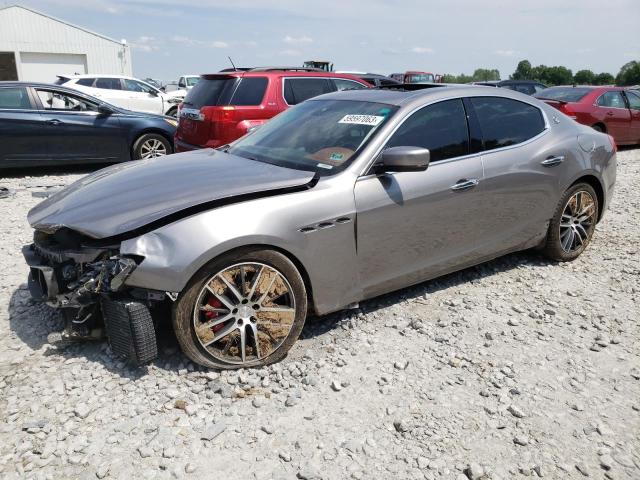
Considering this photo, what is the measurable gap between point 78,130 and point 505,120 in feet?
23.3

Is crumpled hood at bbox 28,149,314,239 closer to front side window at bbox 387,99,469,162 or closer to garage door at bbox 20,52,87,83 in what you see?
front side window at bbox 387,99,469,162

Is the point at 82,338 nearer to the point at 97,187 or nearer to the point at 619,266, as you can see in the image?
the point at 97,187

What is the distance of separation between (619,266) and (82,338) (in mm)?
4450

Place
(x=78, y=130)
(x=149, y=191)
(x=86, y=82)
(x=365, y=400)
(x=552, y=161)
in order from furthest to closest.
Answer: (x=86, y=82) → (x=78, y=130) → (x=552, y=161) → (x=149, y=191) → (x=365, y=400)

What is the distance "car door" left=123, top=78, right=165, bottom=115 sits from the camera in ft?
53.1

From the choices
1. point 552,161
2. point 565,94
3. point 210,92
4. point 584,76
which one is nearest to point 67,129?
point 210,92

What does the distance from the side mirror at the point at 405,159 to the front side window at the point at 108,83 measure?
14972mm

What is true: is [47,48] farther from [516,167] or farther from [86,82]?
[516,167]

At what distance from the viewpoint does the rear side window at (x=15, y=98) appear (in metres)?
8.36

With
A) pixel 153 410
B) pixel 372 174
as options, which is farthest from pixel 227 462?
pixel 372 174

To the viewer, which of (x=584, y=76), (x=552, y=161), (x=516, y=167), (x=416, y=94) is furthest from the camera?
(x=584, y=76)

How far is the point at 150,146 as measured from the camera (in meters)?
9.41

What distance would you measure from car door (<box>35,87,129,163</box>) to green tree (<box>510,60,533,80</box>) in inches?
2568

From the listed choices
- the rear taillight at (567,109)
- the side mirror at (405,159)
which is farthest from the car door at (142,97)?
the side mirror at (405,159)
